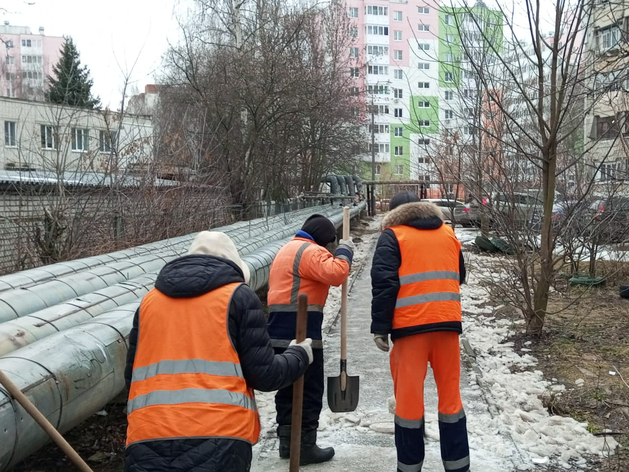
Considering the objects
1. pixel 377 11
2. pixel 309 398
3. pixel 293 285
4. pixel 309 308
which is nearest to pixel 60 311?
pixel 293 285

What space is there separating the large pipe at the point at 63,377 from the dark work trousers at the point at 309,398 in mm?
1170

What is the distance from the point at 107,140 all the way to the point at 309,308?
23.0 ft

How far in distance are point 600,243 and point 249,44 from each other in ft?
42.5

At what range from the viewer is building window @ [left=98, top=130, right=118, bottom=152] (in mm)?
10102

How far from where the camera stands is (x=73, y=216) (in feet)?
29.9

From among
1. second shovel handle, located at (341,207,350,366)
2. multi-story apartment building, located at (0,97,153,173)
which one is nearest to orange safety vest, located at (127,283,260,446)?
second shovel handle, located at (341,207,350,366)

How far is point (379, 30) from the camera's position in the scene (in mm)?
67812

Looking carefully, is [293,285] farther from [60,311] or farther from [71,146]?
[71,146]

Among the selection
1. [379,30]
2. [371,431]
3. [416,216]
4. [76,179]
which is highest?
[379,30]

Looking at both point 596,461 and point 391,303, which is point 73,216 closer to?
point 391,303

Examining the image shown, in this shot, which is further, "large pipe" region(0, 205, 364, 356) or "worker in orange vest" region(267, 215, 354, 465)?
"worker in orange vest" region(267, 215, 354, 465)

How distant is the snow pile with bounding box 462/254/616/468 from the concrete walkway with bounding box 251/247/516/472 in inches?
8.1

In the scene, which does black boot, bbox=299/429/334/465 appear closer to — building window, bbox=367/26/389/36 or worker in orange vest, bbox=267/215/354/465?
worker in orange vest, bbox=267/215/354/465

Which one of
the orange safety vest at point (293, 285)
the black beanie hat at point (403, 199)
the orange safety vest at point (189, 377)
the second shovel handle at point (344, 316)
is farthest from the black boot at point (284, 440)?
the orange safety vest at point (189, 377)
